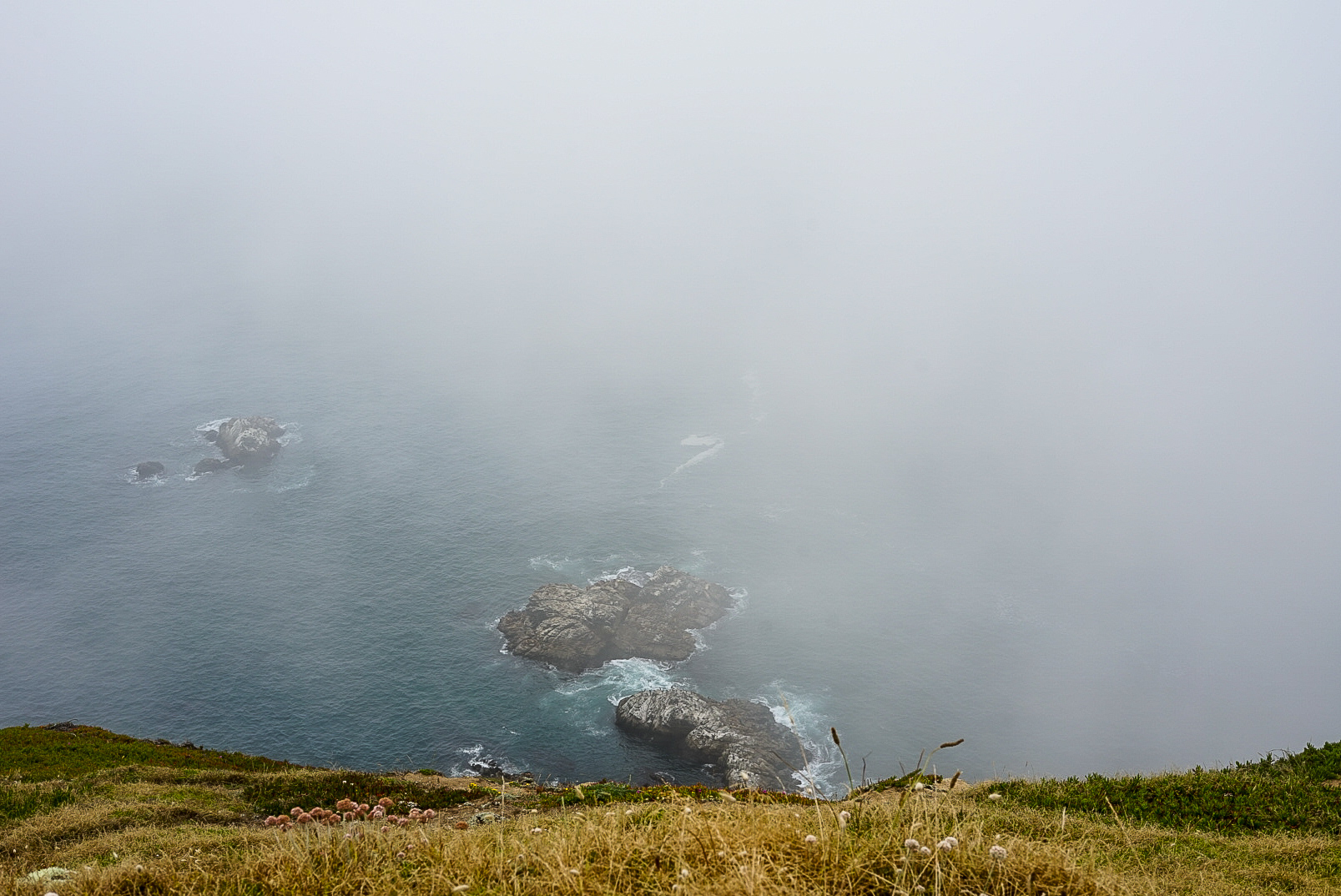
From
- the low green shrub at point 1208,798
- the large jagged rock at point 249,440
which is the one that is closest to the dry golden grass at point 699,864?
the low green shrub at point 1208,798

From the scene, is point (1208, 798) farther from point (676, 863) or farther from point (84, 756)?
point (84, 756)

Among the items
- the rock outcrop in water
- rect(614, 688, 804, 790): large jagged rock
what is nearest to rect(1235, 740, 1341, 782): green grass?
rect(614, 688, 804, 790): large jagged rock

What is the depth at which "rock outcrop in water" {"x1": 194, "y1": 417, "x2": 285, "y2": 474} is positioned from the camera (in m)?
134

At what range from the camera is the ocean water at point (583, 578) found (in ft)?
264

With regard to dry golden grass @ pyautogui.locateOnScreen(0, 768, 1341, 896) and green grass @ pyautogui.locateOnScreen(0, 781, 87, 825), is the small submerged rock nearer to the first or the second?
green grass @ pyautogui.locateOnScreen(0, 781, 87, 825)

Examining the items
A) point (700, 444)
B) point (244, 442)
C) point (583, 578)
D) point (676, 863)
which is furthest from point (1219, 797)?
point (244, 442)

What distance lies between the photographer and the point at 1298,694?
101m

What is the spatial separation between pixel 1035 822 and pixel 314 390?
177 metres

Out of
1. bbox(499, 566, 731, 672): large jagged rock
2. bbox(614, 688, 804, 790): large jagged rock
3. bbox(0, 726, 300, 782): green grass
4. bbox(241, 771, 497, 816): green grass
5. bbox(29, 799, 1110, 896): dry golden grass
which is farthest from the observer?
bbox(499, 566, 731, 672): large jagged rock

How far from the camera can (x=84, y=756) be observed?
128 feet

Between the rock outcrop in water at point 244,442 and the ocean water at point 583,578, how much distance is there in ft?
12.5

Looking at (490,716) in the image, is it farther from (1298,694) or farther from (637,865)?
(1298,694)

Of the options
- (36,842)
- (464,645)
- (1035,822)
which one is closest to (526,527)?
(464,645)

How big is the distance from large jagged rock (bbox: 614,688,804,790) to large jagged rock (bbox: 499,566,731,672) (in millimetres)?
10598
